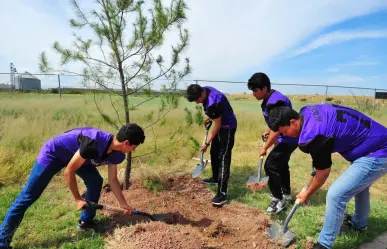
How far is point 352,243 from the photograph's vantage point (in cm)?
325

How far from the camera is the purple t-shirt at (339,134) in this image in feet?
8.13

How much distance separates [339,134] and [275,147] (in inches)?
55.3

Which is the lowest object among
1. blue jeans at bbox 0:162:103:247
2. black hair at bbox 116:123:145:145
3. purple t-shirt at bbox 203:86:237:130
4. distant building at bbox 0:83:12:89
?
Answer: blue jeans at bbox 0:162:103:247

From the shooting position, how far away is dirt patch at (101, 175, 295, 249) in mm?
3021

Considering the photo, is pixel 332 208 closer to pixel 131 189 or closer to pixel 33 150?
pixel 131 189

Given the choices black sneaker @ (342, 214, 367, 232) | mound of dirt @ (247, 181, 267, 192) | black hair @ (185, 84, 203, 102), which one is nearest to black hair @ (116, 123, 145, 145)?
black hair @ (185, 84, 203, 102)

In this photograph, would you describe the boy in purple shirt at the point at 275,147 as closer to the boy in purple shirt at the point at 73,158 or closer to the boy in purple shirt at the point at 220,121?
the boy in purple shirt at the point at 220,121

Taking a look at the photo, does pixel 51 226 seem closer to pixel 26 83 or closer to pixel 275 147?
pixel 275 147

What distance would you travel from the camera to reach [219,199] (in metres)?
4.30

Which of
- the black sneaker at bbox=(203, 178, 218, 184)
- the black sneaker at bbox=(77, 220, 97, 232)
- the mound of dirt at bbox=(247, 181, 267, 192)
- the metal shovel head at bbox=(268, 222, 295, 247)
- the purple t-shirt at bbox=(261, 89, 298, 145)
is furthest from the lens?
the black sneaker at bbox=(203, 178, 218, 184)

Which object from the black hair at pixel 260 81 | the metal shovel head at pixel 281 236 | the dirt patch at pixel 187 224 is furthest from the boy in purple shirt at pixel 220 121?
the metal shovel head at pixel 281 236

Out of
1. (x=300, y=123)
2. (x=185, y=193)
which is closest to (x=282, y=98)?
(x=300, y=123)

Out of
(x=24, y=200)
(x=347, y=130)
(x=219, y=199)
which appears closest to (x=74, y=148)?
(x=24, y=200)

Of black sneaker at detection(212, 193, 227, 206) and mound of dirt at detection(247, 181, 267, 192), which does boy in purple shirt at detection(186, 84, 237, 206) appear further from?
mound of dirt at detection(247, 181, 267, 192)
